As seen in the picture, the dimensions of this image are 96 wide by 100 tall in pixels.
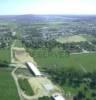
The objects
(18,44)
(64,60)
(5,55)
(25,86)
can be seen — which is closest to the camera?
(25,86)

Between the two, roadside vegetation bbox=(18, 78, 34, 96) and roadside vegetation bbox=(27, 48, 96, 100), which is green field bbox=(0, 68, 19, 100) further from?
roadside vegetation bbox=(27, 48, 96, 100)

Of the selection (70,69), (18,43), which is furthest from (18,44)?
(70,69)

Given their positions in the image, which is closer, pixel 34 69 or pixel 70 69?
pixel 34 69

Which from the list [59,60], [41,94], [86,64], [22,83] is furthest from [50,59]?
[41,94]

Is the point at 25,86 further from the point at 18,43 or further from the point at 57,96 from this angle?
the point at 18,43

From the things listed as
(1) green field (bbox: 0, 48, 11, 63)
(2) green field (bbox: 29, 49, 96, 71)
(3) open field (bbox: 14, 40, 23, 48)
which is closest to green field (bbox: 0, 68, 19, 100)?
(1) green field (bbox: 0, 48, 11, 63)

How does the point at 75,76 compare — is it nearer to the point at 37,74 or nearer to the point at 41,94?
the point at 37,74

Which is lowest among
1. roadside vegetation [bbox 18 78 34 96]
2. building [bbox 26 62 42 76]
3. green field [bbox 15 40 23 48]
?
green field [bbox 15 40 23 48]

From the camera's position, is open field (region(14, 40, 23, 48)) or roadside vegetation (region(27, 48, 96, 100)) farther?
open field (region(14, 40, 23, 48))
